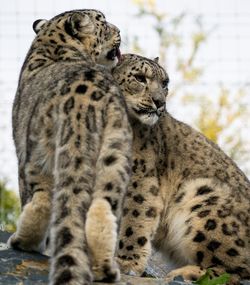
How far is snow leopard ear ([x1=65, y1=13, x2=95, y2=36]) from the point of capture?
733cm

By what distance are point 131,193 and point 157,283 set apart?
153cm

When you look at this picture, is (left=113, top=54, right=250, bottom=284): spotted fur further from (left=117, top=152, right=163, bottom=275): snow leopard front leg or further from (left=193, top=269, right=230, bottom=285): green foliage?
(left=193, top=269, right=230, bottom=285): green foliage

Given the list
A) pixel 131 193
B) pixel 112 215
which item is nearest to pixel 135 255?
pixel 131 193

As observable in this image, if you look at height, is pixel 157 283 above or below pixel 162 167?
below

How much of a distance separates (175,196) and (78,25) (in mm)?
1415

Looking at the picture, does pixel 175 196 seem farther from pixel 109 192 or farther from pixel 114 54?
pixel 109 192

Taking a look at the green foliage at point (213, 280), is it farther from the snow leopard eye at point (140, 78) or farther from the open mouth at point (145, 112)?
the snow leopard eye at point (140, 78)

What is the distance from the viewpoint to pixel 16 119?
650cm

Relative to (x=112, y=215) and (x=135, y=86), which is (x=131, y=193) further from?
(x=112, y=215)

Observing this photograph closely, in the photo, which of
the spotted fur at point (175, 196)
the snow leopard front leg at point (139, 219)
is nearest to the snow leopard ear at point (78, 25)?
the spotted fur at point (175, 196)

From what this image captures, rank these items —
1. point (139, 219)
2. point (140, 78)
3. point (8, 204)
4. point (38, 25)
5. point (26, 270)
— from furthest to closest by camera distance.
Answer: point (8, 204) < point (38, 25) < point (140, 78) < point (139, 219) < point (26, 270)

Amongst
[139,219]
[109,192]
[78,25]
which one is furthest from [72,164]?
[78,25]

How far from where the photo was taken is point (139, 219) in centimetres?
713

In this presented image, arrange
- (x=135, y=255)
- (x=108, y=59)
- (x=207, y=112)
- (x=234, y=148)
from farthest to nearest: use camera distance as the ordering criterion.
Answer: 1. (x=207, y=112)
2. (x=234, y=148)
3. (x=108, y=59)
4. (x=135, y=255)
